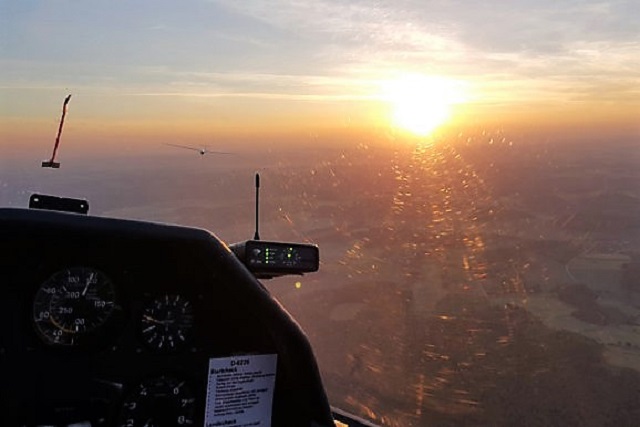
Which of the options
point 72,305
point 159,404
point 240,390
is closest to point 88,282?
point 72,305

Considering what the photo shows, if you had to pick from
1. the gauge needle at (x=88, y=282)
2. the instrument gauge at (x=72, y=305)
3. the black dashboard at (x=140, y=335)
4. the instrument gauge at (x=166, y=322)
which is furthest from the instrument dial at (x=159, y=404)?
the gauge needle at (x=88, y=282)

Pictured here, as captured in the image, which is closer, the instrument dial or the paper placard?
the instrument dial

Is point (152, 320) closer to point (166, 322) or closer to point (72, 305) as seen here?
point (166, 322)

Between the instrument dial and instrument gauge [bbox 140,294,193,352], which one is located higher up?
instrument gauge [bbox 140,294,193,352]

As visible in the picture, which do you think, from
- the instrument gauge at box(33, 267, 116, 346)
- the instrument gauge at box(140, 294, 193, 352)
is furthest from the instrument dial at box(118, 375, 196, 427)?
the instrument gauge at box(33, 267, 116, 346)

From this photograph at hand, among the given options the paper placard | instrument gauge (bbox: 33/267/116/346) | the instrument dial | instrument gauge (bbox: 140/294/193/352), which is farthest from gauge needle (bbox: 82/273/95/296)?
the paper placard

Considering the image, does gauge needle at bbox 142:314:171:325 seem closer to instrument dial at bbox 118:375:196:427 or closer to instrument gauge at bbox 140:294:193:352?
instrument gauge at bbox 140:294:193:352
